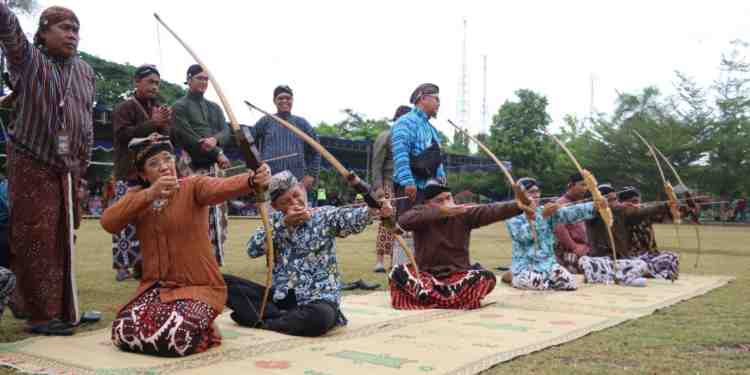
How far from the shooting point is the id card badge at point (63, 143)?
4125mm

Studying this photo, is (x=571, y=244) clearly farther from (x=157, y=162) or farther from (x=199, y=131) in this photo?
(x=157, y=162)

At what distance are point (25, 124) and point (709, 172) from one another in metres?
25.5

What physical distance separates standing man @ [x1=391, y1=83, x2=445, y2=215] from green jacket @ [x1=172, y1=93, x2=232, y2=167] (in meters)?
1.45

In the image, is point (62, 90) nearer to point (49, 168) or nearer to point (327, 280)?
point (49, 168)

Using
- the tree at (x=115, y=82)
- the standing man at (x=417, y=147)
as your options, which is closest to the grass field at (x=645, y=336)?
the standing man at (x=417, y=147)

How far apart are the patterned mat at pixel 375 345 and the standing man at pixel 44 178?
0.34m

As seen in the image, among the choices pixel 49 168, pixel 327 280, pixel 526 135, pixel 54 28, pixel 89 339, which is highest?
pixel 526 135

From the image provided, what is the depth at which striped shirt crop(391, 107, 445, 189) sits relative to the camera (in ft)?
18.8

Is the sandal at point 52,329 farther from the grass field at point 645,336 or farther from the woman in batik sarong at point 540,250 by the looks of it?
the woman in batik sarong at point 540,250

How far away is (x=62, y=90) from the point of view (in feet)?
13.8

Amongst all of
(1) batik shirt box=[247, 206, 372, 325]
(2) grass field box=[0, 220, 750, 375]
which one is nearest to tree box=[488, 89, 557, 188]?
(2) grass field box=[0, 220, 750, 375]

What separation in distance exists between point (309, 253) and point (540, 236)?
3.12 m

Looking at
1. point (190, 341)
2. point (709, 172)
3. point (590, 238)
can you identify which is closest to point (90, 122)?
point (190, 341)

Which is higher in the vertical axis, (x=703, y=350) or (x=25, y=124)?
(x=25, y=124)
